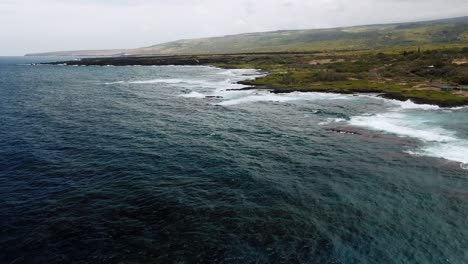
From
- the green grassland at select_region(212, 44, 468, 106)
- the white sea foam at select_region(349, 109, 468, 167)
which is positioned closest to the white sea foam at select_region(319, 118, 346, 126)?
the white sea foam at select_region(349, 109, 468, 167)

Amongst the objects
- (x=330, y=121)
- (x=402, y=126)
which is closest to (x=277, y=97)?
(x=330, y=121)

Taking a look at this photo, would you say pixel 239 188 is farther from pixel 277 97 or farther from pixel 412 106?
pixel 277 97

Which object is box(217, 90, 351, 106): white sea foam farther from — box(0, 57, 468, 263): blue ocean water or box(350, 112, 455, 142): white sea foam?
box(350, 112, 455, 142): white sea foam

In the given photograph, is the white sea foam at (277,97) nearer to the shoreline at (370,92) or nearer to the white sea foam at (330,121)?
the shoreline at (370,92)

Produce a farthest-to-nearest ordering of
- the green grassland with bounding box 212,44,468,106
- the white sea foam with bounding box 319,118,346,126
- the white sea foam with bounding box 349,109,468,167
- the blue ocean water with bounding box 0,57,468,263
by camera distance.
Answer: the green grassland with bounding box 212,44,468,106, the white sea foam with bounding box 319,118,346,126, the white sea foam with bounding box 349,109,468,167, the blue ocean water with bounding box 0,57,468,263

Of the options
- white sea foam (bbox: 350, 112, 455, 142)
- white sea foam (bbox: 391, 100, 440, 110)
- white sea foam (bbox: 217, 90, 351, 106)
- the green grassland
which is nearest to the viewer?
white sea foam (bbox: 350, 112, 455, 142)

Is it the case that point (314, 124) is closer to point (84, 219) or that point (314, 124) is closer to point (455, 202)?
point (455, 202)

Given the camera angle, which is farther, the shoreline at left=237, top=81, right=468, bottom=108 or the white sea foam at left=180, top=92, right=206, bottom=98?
the white sea foam at left=180, top=92, right=206, bottom=98

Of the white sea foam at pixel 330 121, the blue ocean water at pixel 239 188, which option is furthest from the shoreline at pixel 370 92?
the white sea foam at pixel 330 121
